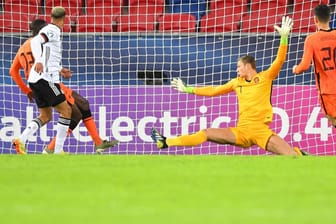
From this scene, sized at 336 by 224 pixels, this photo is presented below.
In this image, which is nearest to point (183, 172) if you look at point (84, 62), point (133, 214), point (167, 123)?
point (133, 214)

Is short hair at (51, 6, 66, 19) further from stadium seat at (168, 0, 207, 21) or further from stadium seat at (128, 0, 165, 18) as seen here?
stadium seat at (168, 0, 207, 21)

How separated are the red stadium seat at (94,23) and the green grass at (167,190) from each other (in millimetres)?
5492

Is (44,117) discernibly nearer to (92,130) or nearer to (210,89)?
(92,130)

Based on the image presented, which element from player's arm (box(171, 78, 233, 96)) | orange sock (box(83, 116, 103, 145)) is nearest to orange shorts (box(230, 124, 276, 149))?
player's arm (box(171, 78, 233, 96))

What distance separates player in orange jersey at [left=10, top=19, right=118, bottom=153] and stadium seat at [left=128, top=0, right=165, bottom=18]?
Answer: 9.29 feet

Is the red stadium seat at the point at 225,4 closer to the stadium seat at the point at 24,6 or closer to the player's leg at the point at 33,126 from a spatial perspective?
the stadium seat at the point at 24,6

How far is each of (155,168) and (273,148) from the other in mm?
Result: 3266

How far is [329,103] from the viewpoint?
12445 mm

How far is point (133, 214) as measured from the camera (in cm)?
668

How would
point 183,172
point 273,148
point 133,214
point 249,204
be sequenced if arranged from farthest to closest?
point 273,148, point 183,172, point 249,204, point 133,214

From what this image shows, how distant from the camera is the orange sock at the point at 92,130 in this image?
14.1m

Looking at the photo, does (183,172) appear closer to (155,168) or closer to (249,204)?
(155,168)

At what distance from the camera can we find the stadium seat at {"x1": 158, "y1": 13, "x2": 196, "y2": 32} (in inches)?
641

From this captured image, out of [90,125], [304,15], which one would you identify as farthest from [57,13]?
[304,15]
